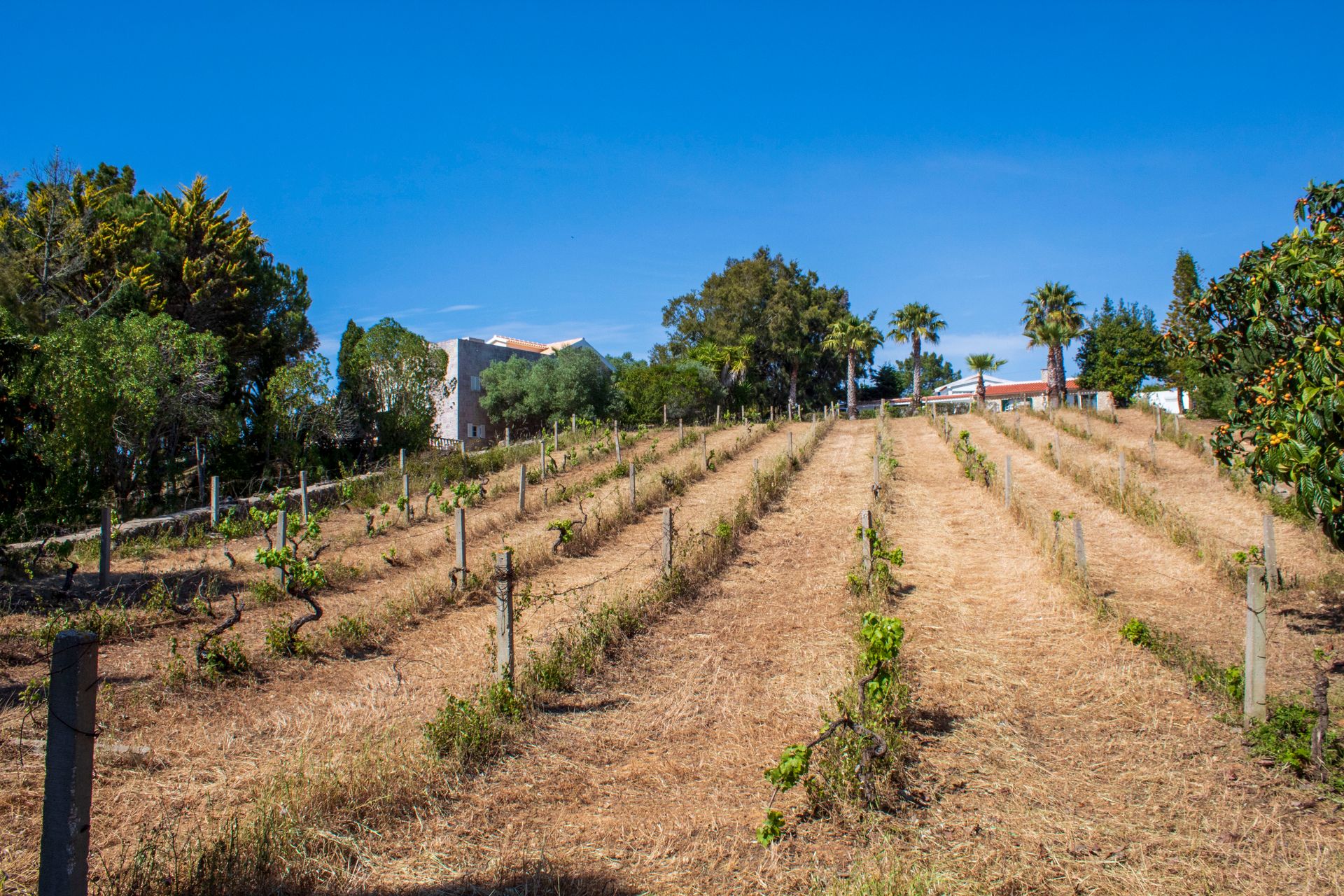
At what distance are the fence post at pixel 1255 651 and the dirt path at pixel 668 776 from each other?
3466 millimetres

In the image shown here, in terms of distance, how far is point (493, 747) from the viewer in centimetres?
615

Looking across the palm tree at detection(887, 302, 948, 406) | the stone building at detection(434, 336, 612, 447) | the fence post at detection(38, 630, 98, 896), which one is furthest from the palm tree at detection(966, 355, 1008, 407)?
the fence post at detection(38, 630, 98, 896)

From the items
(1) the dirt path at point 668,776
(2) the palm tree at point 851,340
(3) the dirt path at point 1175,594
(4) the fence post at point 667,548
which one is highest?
(2) the palm tree at point 851,340

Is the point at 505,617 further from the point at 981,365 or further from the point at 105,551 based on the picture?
the point at 981,365

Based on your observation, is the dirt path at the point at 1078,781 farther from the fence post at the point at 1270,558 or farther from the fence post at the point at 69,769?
the fence post at the point at 69,769

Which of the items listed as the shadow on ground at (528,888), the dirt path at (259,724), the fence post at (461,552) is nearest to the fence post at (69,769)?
the dirt path at (259,724)

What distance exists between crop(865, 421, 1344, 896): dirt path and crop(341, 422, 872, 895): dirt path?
0.93m

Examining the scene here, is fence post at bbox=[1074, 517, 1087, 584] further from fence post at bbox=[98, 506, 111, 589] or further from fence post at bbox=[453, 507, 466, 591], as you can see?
fence post at bbox=[98, 506, 111, 589]

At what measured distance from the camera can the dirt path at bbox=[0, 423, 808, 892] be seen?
201 inches

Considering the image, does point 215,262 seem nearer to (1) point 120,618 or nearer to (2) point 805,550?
(1) point 120,618

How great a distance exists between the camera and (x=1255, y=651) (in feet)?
21.0

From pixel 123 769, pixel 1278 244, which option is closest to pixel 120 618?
pixel 123 769

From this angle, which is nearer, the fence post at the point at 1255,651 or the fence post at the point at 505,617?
the fence post at the point at 1255,651

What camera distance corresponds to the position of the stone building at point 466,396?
43344 millimetres
